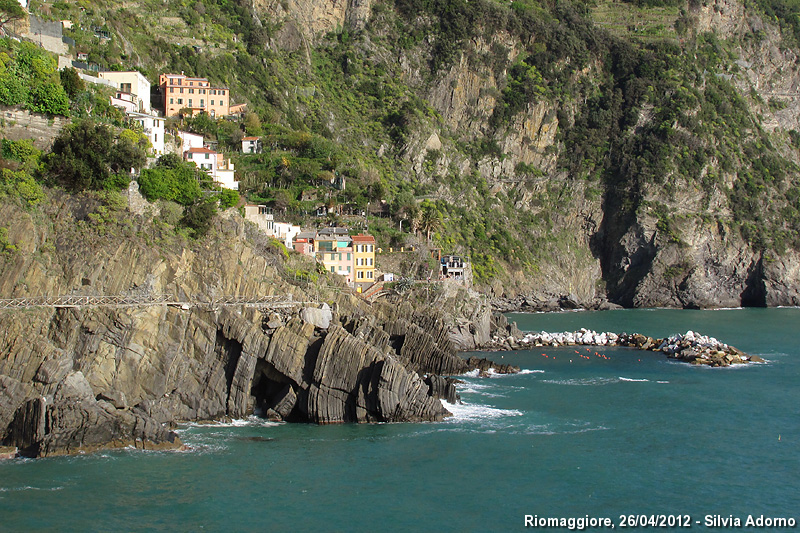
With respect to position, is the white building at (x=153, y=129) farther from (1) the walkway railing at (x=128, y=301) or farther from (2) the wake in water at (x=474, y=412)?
(2) the wake in water at (x=474, y=412)

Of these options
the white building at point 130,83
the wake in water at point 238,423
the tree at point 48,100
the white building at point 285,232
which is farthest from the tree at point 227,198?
the wake in water at point 238,423

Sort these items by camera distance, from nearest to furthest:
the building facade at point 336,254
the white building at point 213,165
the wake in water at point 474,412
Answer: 1. the wake in water at point 474,412
2. the white building at point 213,165
3. the building facade at point 336,254

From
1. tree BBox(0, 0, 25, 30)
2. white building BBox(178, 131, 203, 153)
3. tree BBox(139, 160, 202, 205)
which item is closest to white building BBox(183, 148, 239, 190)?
white building BBox(178, 131, 203, 153)

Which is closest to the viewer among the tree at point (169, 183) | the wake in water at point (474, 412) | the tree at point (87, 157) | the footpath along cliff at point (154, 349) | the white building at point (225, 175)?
the footpath along cliff at point (154, 349)

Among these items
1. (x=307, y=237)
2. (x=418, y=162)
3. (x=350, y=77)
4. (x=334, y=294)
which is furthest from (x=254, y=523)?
(x=350, y=77)

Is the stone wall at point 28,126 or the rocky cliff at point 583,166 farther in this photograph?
the rocky cliff at point 583,166

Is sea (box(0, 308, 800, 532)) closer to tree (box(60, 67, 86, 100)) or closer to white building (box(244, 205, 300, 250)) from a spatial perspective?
white building (box(244, 205, 300, 250))

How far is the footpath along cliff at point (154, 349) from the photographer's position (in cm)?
3900

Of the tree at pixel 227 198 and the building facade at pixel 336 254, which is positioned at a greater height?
the tree at pixel 227 198

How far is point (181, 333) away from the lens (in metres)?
46.4

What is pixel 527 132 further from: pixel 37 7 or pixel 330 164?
pixel 37 7

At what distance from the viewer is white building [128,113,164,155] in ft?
216

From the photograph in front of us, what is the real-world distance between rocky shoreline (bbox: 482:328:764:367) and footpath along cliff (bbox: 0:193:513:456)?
28994mm

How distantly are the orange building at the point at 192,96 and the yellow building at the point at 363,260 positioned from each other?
2819cm
